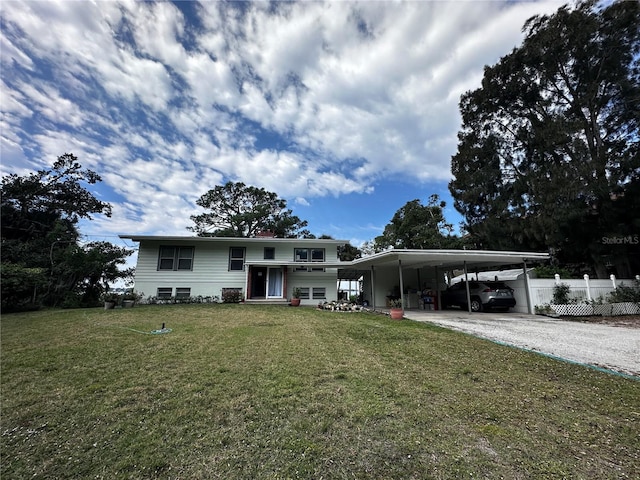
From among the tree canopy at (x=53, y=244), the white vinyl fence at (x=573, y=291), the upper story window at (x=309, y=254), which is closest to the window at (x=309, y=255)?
the upper story window at (x=309, y=254)

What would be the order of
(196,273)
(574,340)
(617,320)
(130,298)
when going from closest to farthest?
(574,340) → (617,320) → (130,298) → (196,273)

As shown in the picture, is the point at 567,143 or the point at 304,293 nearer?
the point at 567,143

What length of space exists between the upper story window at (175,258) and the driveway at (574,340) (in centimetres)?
1287

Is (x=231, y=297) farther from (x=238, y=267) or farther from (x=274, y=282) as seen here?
(x=274, y=282)

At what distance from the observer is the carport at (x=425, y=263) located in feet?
33.4

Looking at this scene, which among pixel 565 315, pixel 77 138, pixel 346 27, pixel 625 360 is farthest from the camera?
pixel 77 138

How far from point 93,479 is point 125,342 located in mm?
4466

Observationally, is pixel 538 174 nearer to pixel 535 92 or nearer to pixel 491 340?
pixel 535 92

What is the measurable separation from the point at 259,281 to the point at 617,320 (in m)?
15.4

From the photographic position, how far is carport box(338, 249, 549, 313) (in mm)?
10180

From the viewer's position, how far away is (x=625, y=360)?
4766 millimetres

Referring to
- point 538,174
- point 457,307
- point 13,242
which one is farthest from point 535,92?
point 13,242

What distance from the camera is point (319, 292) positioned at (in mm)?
15555

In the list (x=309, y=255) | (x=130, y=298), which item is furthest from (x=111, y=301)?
(x=309, y=255)
